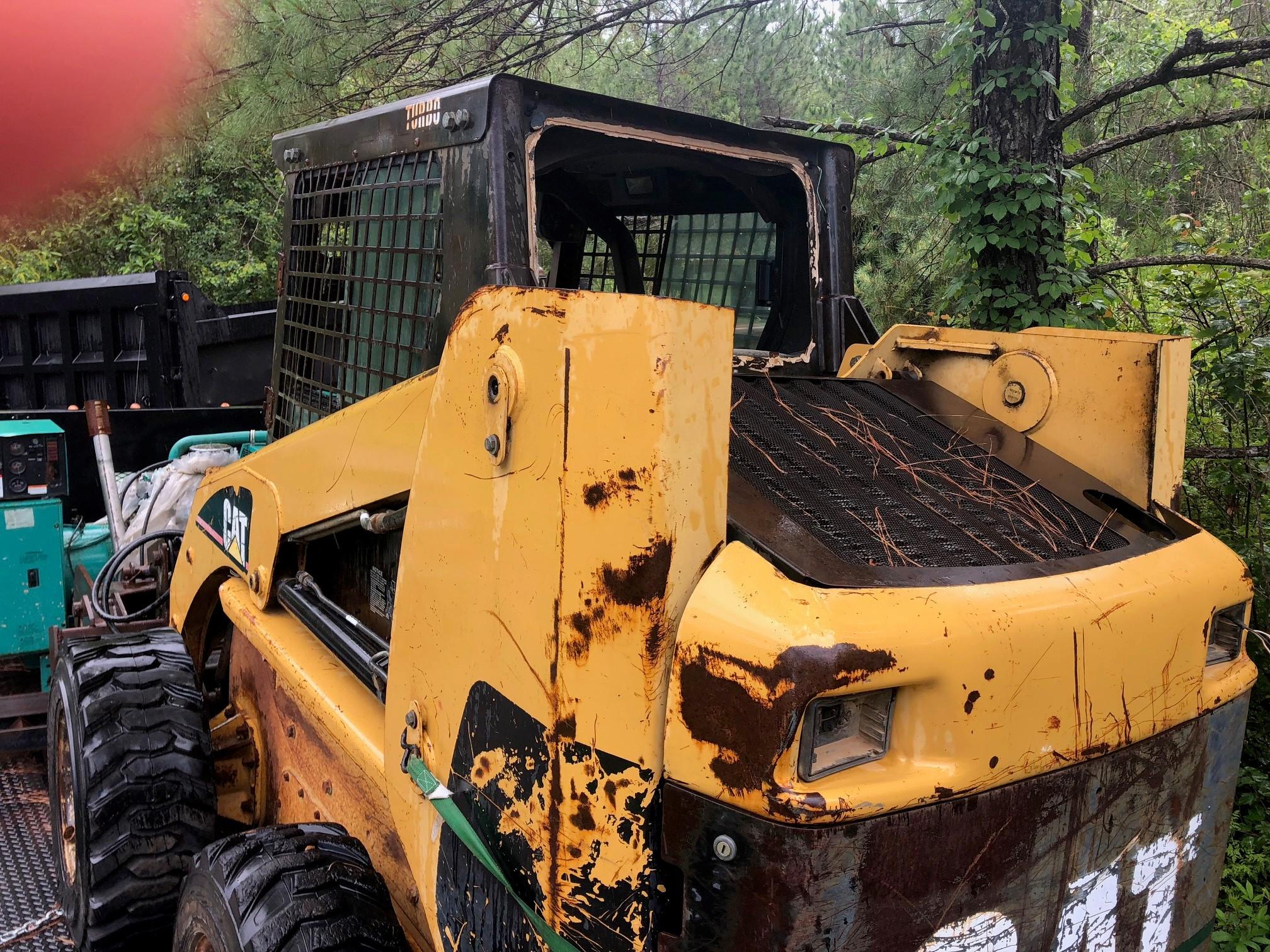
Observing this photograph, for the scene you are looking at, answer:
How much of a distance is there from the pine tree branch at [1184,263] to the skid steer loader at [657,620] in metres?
2.65

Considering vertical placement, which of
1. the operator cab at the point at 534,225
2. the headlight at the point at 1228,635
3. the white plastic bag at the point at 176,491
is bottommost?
the white plastic bag at the point at 176,491

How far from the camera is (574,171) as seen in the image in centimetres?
315

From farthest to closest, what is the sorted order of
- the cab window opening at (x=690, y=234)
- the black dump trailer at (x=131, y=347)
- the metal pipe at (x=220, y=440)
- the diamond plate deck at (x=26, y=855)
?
the black dump trailer at (x=131, y=347) → the metal pipe at (x=220, y=440) → the diamond plate deck at (x=26, y=855) → the cab window opening at (x=690, y=234)

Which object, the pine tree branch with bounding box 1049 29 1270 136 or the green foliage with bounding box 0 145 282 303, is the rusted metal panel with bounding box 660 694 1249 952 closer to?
the pine tree branch with bounding box 1049 29 1270 136

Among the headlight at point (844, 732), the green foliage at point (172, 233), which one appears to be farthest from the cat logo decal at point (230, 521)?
the green foliage at point (172, 233)

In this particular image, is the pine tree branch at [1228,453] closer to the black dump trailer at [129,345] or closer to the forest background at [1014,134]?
the forest background at [1014,134]

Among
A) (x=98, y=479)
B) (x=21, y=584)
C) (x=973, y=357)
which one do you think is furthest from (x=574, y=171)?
(x=98, y=479)

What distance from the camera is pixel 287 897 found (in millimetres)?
2080

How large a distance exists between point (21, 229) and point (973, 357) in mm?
14858

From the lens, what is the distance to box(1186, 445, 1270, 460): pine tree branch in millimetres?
4609

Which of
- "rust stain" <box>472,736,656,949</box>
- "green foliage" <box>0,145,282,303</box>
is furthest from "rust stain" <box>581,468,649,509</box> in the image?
"green foliage" <box>0,145,282,303</box>

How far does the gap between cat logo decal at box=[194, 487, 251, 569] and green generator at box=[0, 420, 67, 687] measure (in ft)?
5.88

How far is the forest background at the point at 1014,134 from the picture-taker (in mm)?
4758

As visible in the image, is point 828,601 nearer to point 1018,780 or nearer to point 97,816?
point 1018,780
